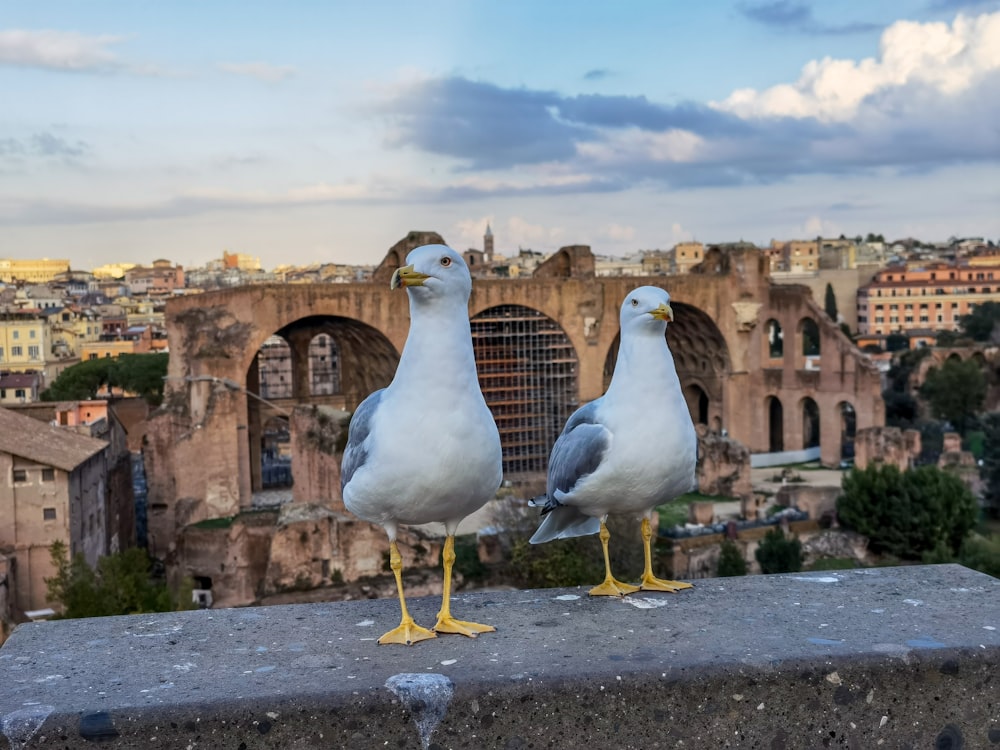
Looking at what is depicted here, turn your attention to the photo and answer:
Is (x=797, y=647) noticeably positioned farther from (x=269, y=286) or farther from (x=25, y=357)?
(x=25, y=357)

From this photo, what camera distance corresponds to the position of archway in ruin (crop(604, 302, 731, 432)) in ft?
98.3

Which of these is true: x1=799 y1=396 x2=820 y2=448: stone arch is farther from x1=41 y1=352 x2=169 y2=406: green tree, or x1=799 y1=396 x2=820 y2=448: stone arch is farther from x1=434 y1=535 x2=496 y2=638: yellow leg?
x1=434 y1=535 x2=496 y2=638: yellow leg

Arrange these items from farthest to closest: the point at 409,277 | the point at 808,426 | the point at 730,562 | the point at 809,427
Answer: the point at 809,427 < the point at 808,426 < the point at 730,562 < the point at 409,277

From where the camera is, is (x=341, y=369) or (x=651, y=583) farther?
(x=341, y=369)

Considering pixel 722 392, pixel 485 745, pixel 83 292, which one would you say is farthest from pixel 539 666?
pixel 83 292

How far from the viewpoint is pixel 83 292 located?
7775 cm

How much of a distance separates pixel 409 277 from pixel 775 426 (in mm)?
30881

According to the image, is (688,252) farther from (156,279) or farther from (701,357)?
(701,357)

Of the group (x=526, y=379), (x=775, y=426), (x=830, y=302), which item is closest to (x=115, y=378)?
(x=526, y=379)

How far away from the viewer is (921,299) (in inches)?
2552

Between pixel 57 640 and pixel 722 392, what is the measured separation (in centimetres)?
2806

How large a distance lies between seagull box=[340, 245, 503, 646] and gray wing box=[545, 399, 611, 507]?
435 millimetres

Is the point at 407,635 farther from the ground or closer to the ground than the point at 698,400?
farther from the ground

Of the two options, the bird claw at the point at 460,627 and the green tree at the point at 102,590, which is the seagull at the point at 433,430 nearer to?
the bird claw at the point at 460,627
